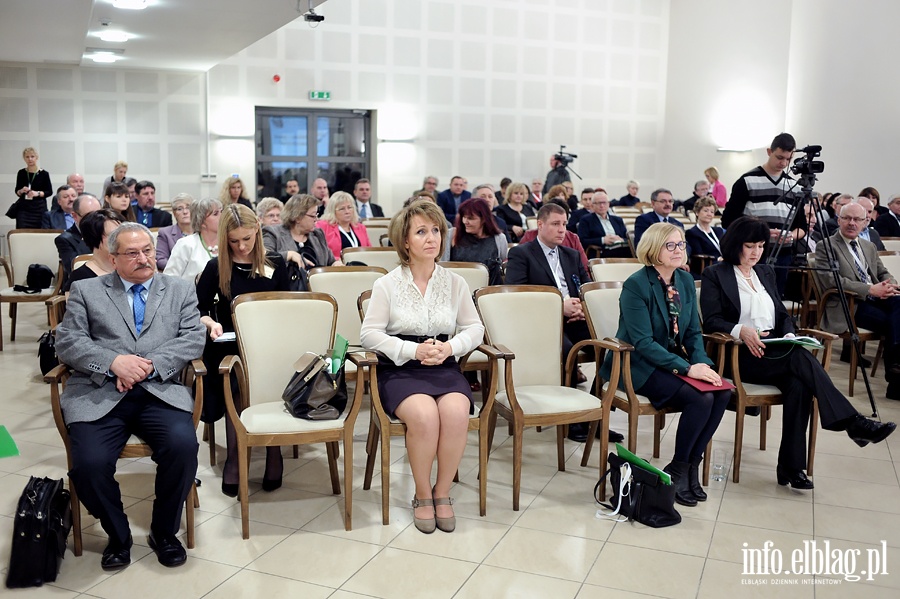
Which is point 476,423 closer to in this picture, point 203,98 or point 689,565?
point 689,565

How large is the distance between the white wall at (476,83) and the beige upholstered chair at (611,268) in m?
8.59

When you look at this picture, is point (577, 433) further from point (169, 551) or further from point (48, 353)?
point (48, 353)

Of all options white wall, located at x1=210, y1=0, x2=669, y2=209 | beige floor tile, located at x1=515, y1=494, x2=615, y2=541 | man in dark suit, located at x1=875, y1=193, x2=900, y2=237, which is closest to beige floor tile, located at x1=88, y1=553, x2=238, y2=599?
beige floor tile, located at x1=515, y1=494, x2=615, y2=541

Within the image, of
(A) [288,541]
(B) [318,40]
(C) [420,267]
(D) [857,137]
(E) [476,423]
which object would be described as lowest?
(A) [288,541]

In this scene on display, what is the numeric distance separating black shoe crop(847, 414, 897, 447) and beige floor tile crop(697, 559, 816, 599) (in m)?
0.92

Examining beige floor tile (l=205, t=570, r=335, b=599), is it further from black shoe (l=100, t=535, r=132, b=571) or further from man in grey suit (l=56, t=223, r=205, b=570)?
black shoe (l=100, t=535, r=132, b=571)

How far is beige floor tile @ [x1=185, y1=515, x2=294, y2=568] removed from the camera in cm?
297

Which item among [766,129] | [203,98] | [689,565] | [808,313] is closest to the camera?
[689,565]

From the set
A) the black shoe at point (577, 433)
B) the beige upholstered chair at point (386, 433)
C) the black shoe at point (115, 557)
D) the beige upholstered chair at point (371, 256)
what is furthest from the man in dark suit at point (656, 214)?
the black shoe at point (115, 557)

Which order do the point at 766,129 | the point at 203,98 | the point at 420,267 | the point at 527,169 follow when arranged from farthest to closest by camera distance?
the point at 527,169
the point at 766,129
the point at 203,98
the point at 420,267

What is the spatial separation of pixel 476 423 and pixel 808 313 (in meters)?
4.62

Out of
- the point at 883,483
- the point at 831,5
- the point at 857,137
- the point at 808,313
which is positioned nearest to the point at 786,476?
the point at 883,483

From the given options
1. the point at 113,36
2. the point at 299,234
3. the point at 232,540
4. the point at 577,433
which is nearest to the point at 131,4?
the point at 113,36

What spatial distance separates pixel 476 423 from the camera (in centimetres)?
334
